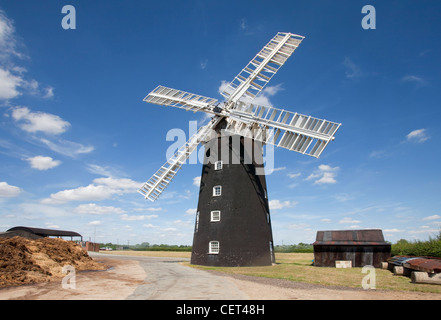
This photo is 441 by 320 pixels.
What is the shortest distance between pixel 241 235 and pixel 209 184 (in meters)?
5.11

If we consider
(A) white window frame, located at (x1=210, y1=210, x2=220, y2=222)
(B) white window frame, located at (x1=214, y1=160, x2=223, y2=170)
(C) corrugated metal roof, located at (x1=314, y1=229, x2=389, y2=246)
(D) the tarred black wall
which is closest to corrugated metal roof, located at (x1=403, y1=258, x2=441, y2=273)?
(C) corrugated metal roof, located at (x1=314, y1=229, x2=389, y2=246)

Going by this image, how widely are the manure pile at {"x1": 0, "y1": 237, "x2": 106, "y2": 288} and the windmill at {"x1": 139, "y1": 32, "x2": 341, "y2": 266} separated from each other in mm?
7264

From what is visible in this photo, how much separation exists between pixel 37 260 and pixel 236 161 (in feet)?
49.3

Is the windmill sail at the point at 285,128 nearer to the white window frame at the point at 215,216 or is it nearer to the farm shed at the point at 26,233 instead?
the white window frame at the point at 215,216

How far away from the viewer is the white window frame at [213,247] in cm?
2281

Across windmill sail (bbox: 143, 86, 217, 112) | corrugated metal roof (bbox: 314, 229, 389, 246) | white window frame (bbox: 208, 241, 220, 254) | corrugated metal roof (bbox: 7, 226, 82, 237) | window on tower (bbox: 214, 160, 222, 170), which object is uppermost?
windmill sail (bbox: 143, 86, 217, 112)

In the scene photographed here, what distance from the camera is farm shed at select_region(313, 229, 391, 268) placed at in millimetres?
22312

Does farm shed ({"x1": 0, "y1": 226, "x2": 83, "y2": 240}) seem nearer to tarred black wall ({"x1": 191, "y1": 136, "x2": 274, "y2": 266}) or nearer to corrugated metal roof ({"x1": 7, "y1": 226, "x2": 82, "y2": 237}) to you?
corrugated metal roof ({"x1": 7, "y1": 226, "x2": 82, "y2": 237})

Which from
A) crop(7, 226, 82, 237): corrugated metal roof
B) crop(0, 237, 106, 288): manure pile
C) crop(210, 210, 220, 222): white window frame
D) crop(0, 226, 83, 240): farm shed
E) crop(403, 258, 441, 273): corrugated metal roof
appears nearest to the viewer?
crop(0, 237, 106, 288): manure pile

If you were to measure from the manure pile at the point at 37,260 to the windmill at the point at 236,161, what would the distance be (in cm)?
726

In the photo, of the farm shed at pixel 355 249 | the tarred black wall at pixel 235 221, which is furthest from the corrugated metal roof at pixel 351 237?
the tarred black wall at pixel 235 221

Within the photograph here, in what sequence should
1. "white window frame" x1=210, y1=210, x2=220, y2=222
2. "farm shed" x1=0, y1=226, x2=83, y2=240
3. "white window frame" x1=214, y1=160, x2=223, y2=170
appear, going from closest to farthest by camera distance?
"white window frame" x1=210, y1=210, x2=220, y2=222
"white window frame" x1=214, y1=160, x2=223, y2=170
"farm shed" x1=0, y1=226, x2=83, y2=240

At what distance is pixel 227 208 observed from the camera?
23.2 m
